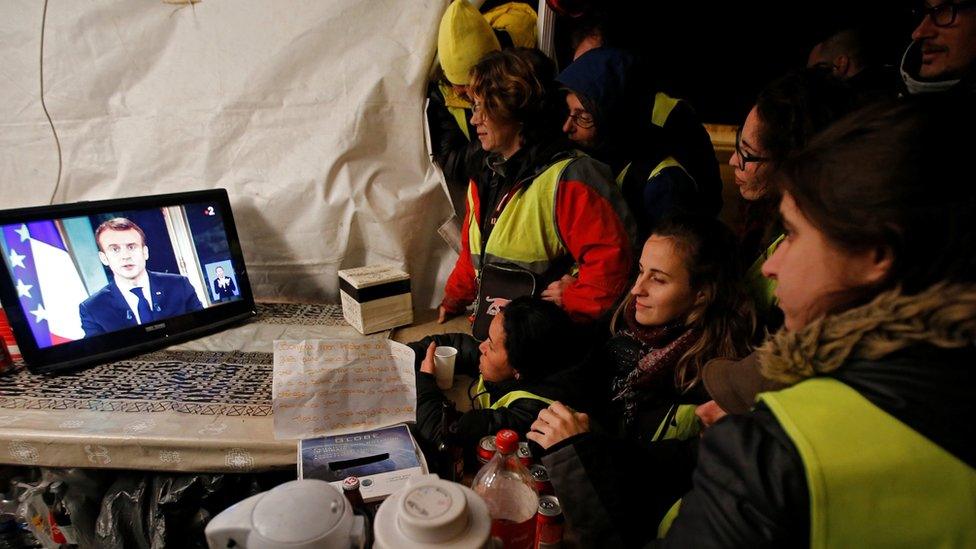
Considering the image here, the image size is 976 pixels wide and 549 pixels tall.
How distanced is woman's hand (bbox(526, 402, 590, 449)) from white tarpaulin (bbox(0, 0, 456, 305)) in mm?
902

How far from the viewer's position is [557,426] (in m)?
0.75

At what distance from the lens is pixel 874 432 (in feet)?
1.40

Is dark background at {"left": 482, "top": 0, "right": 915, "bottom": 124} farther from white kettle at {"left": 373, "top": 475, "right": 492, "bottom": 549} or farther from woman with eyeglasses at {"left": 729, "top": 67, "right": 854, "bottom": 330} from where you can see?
white kettle at {"left": 373, "top": 475, "right": 492, "bottom": 549}

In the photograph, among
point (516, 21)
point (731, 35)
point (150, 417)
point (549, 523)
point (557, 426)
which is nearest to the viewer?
point (549, 523)

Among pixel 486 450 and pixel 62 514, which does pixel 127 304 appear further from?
pixel 486 450

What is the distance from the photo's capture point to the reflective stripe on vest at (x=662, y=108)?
1400mm

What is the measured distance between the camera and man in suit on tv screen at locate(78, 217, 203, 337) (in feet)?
3.93

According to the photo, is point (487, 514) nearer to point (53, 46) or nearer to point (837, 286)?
point (837, 286)

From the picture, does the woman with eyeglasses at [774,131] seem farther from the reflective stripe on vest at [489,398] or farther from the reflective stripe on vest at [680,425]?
the reflective stripe on vest at [489,398]

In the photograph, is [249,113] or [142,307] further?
[249,113]

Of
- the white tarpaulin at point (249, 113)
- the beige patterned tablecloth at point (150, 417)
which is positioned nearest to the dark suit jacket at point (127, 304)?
the beige patterned tablecloth at point (150, 417)

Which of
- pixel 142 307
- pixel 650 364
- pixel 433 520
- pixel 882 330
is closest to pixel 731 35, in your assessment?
pixel 650 364

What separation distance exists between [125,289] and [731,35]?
83.2 inches

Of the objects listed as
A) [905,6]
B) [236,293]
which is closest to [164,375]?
[236,293]
